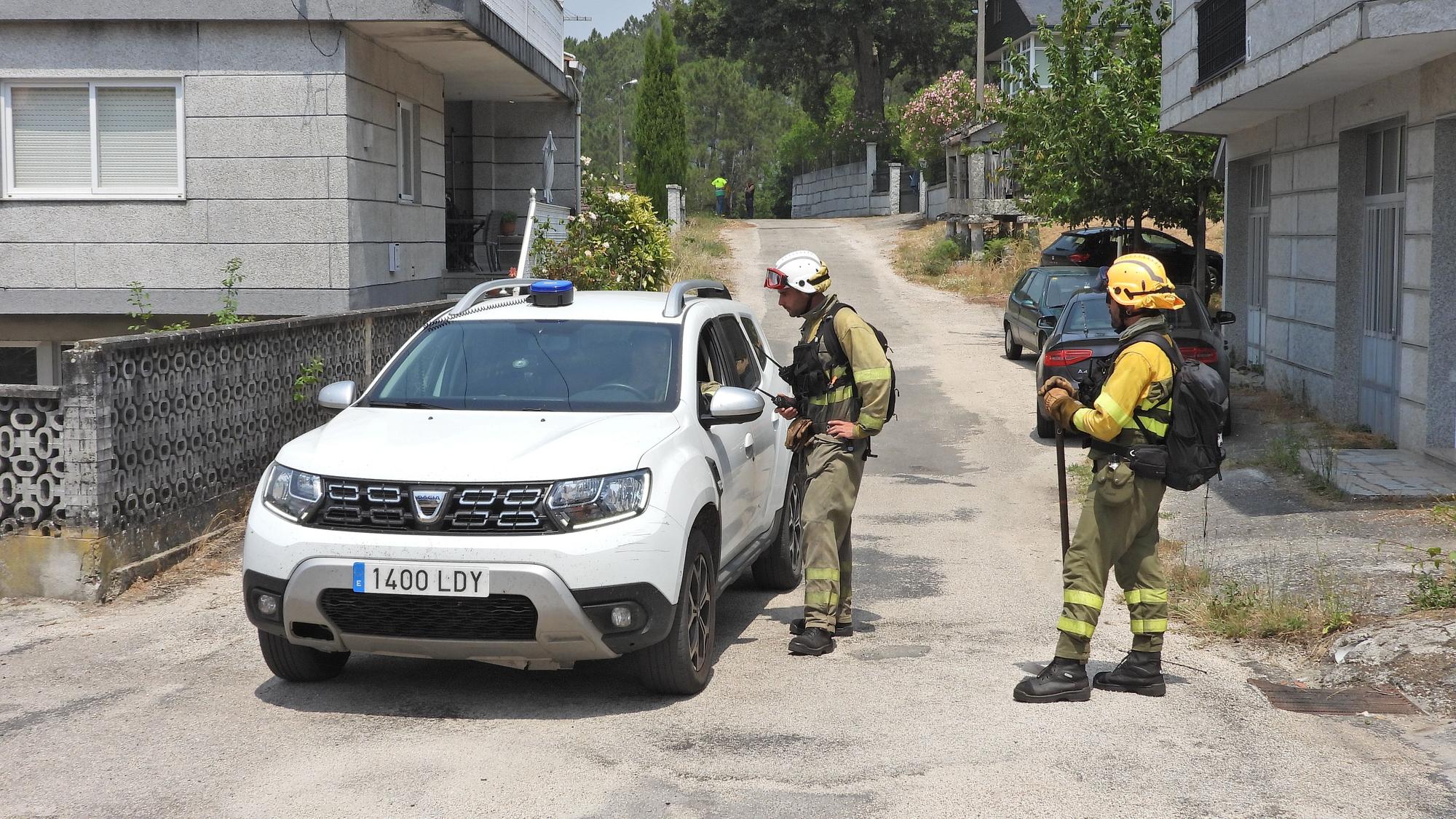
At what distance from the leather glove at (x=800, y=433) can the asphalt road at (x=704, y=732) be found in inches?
38.9

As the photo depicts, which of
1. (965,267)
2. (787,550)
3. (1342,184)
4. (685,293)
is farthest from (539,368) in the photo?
(965,267)

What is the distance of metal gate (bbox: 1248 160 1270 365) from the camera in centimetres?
1844

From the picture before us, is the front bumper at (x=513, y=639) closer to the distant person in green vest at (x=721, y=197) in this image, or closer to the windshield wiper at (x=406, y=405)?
the windshield wiper at (x=406, y=405)

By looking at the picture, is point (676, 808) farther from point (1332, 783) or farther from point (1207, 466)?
point (1207, 466)

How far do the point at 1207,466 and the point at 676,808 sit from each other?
8.72 feet

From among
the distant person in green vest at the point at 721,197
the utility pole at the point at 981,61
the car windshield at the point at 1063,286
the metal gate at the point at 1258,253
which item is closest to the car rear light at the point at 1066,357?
the metal gate at the point at 1258,253

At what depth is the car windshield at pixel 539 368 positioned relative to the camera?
6531mm

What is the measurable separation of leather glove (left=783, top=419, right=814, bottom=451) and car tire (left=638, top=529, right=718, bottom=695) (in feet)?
2.93

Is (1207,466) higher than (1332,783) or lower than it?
higher

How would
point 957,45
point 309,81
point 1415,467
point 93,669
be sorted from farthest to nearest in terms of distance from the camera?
point 957,45
point 309,81
point 1415,467
point 93,669

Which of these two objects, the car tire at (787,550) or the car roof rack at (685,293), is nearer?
the car roof rack at (685,293)

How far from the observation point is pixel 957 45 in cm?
5272

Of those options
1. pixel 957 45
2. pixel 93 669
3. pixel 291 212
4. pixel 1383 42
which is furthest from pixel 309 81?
pixel 957 45

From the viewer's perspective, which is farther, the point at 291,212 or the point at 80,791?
the point at 291,212
